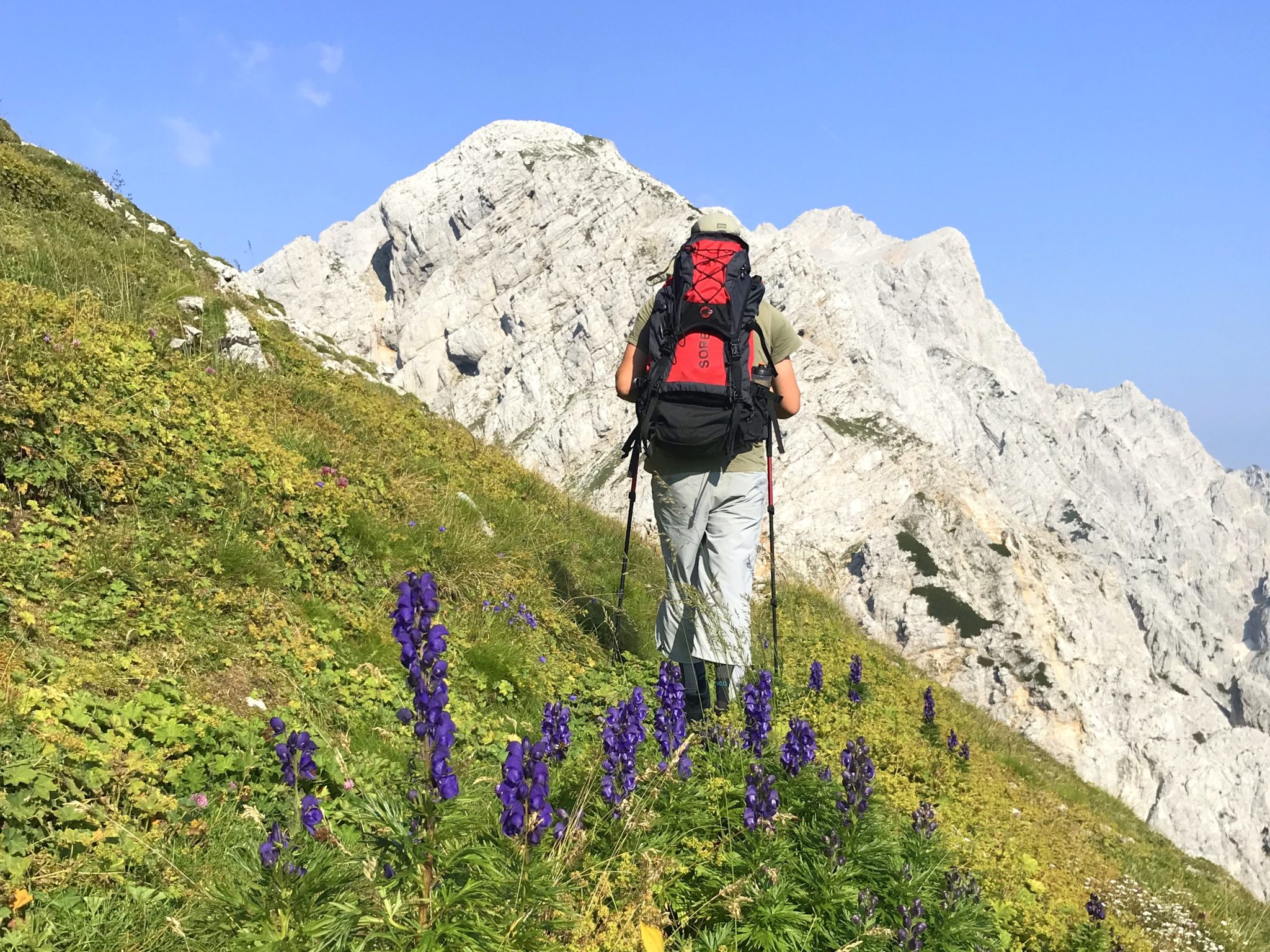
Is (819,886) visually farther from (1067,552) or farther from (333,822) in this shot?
(1067,552)

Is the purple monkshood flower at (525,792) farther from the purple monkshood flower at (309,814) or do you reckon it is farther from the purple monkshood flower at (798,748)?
the purple monkshood flower at (798,748)

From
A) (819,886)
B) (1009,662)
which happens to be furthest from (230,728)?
(1009,662)

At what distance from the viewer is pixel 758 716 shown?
4.59 metres

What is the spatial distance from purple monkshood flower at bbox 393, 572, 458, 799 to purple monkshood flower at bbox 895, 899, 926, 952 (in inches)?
95.4

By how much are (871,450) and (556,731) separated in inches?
4162

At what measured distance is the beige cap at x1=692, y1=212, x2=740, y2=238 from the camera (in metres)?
6.01

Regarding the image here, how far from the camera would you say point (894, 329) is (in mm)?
175000

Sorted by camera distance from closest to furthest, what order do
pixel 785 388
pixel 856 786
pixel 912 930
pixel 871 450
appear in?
pixel 912 930 < pixel 856 786 < pixel 785 388 < pixel 871 450

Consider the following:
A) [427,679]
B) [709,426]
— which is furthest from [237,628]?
[709,426]

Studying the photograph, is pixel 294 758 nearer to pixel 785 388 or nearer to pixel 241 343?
pixel 785 388

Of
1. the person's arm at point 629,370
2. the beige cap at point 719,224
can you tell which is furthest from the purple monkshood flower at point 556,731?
the beige cap at point 719,224

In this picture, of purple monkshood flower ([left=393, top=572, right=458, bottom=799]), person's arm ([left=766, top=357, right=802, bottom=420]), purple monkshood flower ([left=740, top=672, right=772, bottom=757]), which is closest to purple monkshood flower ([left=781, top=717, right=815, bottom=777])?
purple monkshood flower ([left=740, top=672, right=772, bottom=757])

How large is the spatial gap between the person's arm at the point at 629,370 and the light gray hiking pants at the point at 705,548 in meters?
0.78

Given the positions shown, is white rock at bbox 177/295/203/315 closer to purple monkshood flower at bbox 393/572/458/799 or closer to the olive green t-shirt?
the olive green t-shirt
